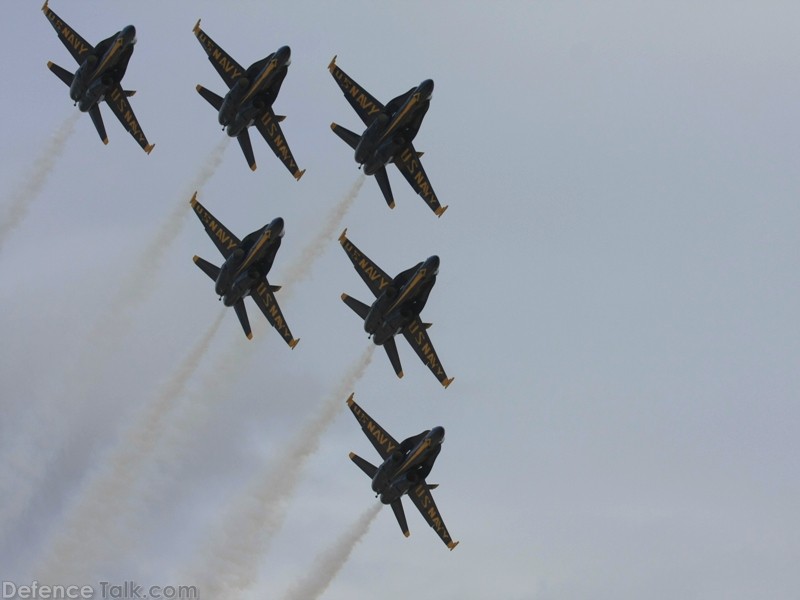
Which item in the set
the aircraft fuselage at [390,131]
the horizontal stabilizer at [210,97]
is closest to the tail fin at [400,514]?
the aircraft fuselage at [390,131]

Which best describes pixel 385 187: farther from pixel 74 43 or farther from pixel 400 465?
pixel 74 43

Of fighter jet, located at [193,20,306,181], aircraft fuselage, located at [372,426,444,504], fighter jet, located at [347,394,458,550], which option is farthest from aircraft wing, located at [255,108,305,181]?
aircraft fuselage, located at [372,426,444,504]

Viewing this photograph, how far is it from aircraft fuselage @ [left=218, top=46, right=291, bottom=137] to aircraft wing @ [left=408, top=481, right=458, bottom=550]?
29.4 meters

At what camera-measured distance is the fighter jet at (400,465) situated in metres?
150

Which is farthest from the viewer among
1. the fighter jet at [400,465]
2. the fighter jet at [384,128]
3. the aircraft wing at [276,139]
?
the aircraft wing at [276,139]

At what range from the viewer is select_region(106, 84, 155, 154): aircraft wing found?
16038 cm

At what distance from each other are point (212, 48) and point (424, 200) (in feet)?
63.4

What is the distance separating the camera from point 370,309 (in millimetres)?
152875

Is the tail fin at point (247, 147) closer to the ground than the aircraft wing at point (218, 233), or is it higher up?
higher up

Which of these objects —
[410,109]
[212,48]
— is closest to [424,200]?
[410,109]

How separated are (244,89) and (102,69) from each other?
36.0ft

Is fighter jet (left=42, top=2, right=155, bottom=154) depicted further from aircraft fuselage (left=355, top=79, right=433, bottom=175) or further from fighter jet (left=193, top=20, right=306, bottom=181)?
aircraft fuselage (left=355, top=79, right=433, bottom=175)

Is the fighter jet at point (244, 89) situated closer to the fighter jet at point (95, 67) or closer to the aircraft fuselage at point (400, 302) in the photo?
the fighter jet at point (95, 67)

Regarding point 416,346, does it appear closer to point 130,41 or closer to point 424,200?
point 424,200
